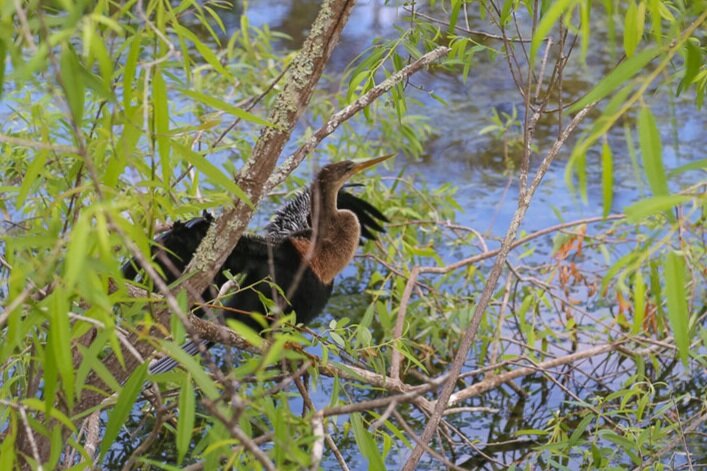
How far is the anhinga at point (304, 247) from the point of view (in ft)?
8.69

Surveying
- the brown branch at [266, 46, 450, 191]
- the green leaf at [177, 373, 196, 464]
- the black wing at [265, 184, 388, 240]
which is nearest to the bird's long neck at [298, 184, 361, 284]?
the black wing at [265, 184, 388, 240]

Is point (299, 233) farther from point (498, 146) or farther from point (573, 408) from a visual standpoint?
point (498, 146)

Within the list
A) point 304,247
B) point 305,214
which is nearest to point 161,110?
point 304,247

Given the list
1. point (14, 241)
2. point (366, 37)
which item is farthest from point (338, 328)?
point (366, 37)

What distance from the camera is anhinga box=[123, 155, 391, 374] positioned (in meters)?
2.65

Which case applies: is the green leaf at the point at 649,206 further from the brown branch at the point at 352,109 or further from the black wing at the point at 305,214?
the black wing at the point at 305,214

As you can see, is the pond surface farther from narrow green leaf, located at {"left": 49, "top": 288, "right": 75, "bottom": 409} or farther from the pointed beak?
narrow green leaf, located at {"left": 49, "top": 288, "right": 75, "bottom": 409}

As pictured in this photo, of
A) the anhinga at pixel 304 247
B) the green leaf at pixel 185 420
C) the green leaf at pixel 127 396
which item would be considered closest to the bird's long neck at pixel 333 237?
the anhinga at pixel 304 247

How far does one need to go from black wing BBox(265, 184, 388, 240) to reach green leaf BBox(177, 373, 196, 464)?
1.84 m

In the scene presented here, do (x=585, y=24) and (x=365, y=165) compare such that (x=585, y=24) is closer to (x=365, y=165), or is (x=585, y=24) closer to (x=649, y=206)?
(x=649, y=206)

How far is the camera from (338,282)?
13.3 feet

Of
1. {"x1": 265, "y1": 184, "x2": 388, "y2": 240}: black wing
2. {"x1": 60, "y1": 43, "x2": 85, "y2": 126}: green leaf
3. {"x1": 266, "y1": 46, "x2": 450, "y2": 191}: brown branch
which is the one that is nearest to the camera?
{"x1": 60, "y1": 43, "x2": 85, "y2": 126}: green leaf

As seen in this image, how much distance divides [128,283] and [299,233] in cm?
124

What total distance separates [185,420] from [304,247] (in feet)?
5.28
